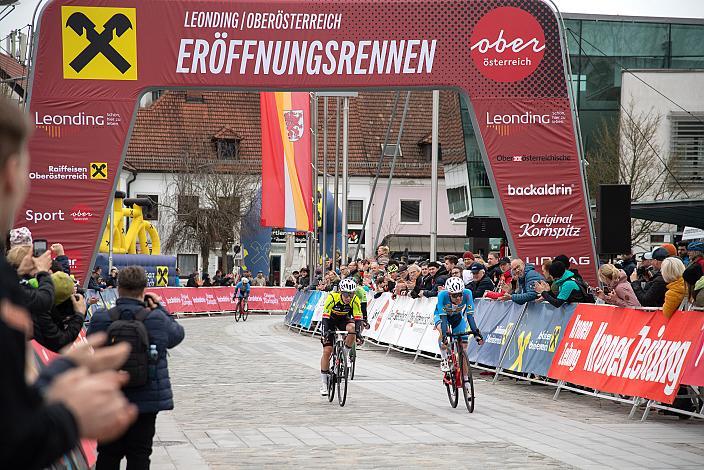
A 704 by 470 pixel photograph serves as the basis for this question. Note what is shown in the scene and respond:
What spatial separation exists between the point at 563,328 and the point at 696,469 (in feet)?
21.0

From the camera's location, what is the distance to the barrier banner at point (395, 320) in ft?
80.3

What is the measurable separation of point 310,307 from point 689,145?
50.8 ft

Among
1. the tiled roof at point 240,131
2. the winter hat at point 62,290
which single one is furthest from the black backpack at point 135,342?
the tiled roof at point 240,131

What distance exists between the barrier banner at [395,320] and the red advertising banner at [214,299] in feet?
67.2

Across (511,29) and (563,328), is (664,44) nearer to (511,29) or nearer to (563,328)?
(511,29)

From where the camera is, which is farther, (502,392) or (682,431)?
(502,392)

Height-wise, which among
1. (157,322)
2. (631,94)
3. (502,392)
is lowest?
(502,392)

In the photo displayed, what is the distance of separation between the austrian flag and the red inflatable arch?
9.43 metres

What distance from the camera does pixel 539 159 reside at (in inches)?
782

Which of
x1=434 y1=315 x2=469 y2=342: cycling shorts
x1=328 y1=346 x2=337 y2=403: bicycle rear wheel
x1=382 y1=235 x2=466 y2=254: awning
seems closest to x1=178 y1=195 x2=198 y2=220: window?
x1=382 y1=235 x2=466 y2=254: awning

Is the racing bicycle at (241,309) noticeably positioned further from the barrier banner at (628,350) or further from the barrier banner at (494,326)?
the barrier banner at (628,350)

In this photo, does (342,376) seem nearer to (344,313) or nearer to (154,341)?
(344,313)

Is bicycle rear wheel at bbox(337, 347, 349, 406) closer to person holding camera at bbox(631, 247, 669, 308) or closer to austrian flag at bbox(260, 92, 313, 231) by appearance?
person holding camera at bbox(631, 247, 669, 308)

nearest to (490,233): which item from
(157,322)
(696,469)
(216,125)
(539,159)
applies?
(539,159)
